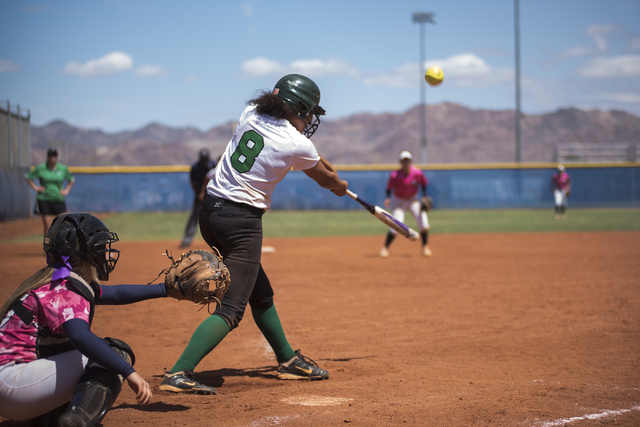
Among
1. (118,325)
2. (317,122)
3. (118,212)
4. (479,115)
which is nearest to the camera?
(317,122)

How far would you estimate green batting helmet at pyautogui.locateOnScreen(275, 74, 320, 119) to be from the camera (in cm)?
391

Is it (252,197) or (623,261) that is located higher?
(252,197)

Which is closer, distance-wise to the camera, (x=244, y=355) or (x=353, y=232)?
(x=244, y=355)

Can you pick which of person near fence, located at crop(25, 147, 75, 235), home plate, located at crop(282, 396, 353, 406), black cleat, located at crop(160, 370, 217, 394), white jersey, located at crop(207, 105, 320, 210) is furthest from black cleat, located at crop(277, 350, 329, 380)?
person near fence, located at crop(25, 147, 75, 235)

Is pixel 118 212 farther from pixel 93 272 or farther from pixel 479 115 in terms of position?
pixel 479 115

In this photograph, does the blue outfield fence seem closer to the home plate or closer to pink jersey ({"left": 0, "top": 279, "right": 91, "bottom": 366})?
the home plate

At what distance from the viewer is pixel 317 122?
4184 millimetres

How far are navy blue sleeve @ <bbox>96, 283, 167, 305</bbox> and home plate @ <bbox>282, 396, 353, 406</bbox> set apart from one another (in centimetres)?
118

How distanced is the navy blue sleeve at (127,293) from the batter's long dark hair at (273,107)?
1418 millimetres

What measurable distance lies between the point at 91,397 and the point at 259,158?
1.79 metres

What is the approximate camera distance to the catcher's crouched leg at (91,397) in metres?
2.75

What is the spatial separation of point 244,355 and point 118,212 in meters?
26.4

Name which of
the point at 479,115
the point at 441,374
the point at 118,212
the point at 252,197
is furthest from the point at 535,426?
the point at 479,115

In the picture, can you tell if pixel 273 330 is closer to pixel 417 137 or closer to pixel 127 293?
pixel 127 293
